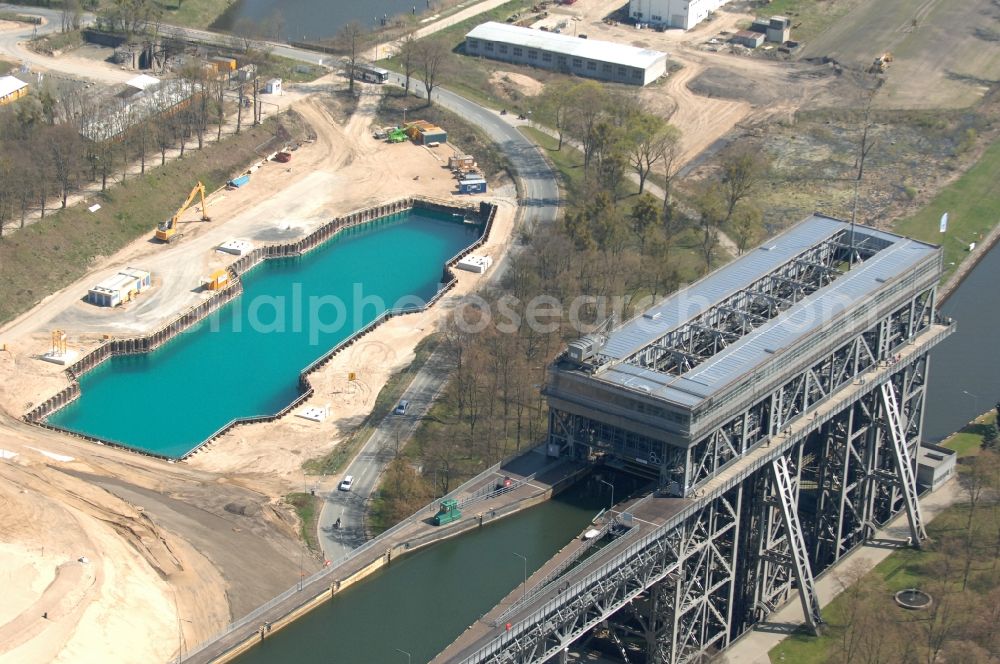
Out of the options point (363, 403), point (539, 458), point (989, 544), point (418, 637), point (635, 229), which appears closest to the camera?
point (418, 637)

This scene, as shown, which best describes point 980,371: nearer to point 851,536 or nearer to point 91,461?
point 851,536

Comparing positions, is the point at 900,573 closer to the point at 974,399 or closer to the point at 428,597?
the point at 974,399

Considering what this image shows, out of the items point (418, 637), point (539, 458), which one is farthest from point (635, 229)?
point (418, 637)

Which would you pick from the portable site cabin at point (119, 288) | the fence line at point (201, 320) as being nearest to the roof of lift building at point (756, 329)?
the fence line at point (201, 320)

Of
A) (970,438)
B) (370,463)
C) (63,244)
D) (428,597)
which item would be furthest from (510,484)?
(63,244)

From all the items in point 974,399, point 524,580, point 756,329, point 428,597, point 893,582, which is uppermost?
point 756,329
